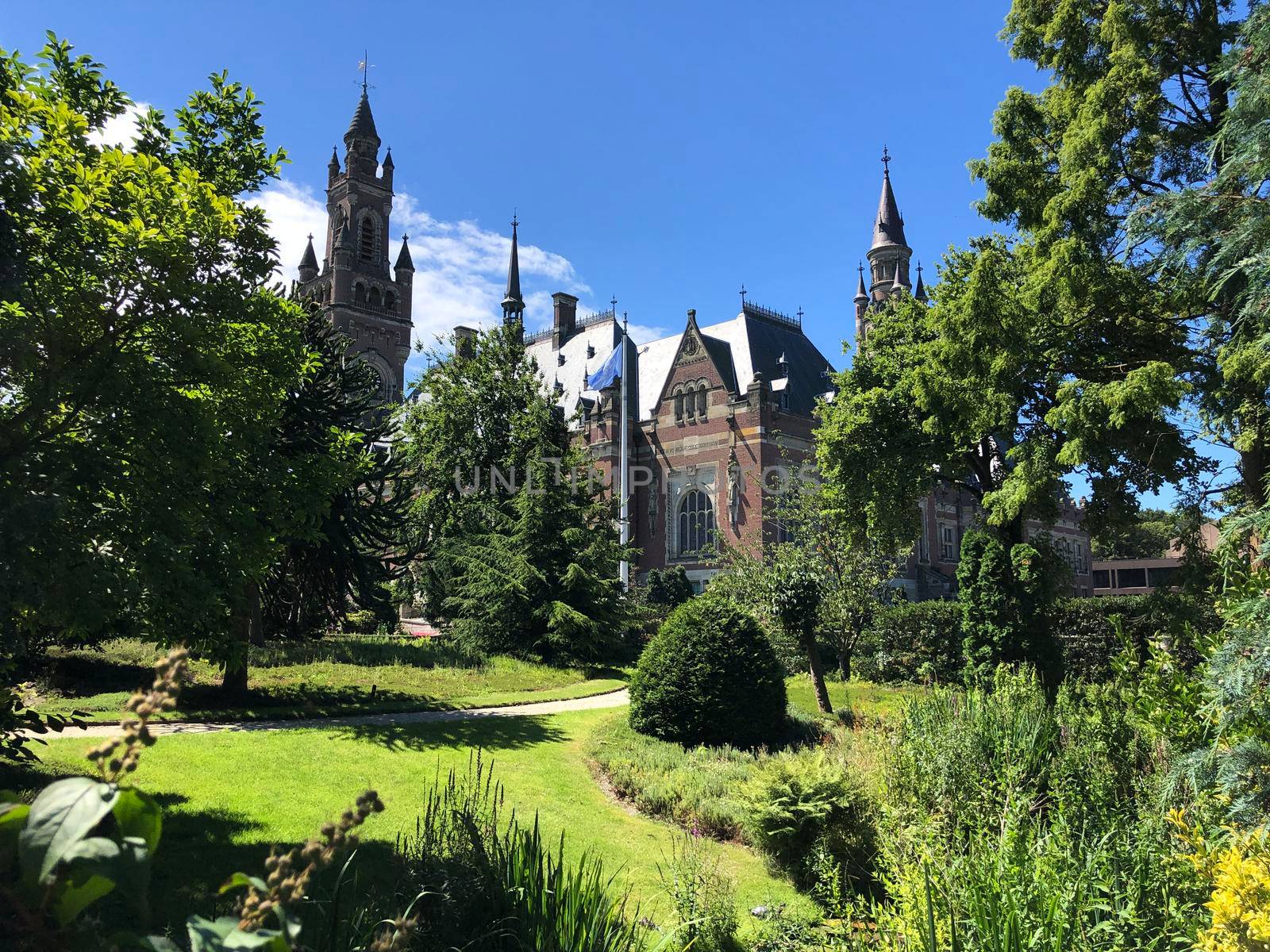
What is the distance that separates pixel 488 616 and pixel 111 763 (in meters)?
21.3

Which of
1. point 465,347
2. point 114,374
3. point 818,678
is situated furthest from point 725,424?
point 114,374

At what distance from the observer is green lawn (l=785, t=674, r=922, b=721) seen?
13.6m

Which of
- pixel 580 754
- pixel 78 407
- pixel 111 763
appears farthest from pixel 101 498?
pixel 580 754

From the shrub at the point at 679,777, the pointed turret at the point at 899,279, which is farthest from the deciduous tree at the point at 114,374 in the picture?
the pointed turret at the point at 899,279

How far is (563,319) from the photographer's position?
58.7 meters

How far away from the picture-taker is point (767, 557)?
21656mm

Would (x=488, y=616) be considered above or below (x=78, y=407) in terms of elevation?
below

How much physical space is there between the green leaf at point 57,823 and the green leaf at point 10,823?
0.05 meters

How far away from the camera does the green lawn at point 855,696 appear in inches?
536

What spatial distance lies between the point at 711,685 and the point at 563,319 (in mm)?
48904

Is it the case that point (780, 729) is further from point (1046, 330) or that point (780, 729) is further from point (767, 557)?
point (767, 557)

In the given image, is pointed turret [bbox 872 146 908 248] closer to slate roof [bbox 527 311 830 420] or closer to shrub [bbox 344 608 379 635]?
slate roof [bbox 527 311 830 420]

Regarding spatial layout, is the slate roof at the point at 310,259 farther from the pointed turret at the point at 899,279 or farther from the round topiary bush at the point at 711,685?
the round topiary bush at the point at 711,685

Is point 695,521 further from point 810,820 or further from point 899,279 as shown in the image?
point 810,820
